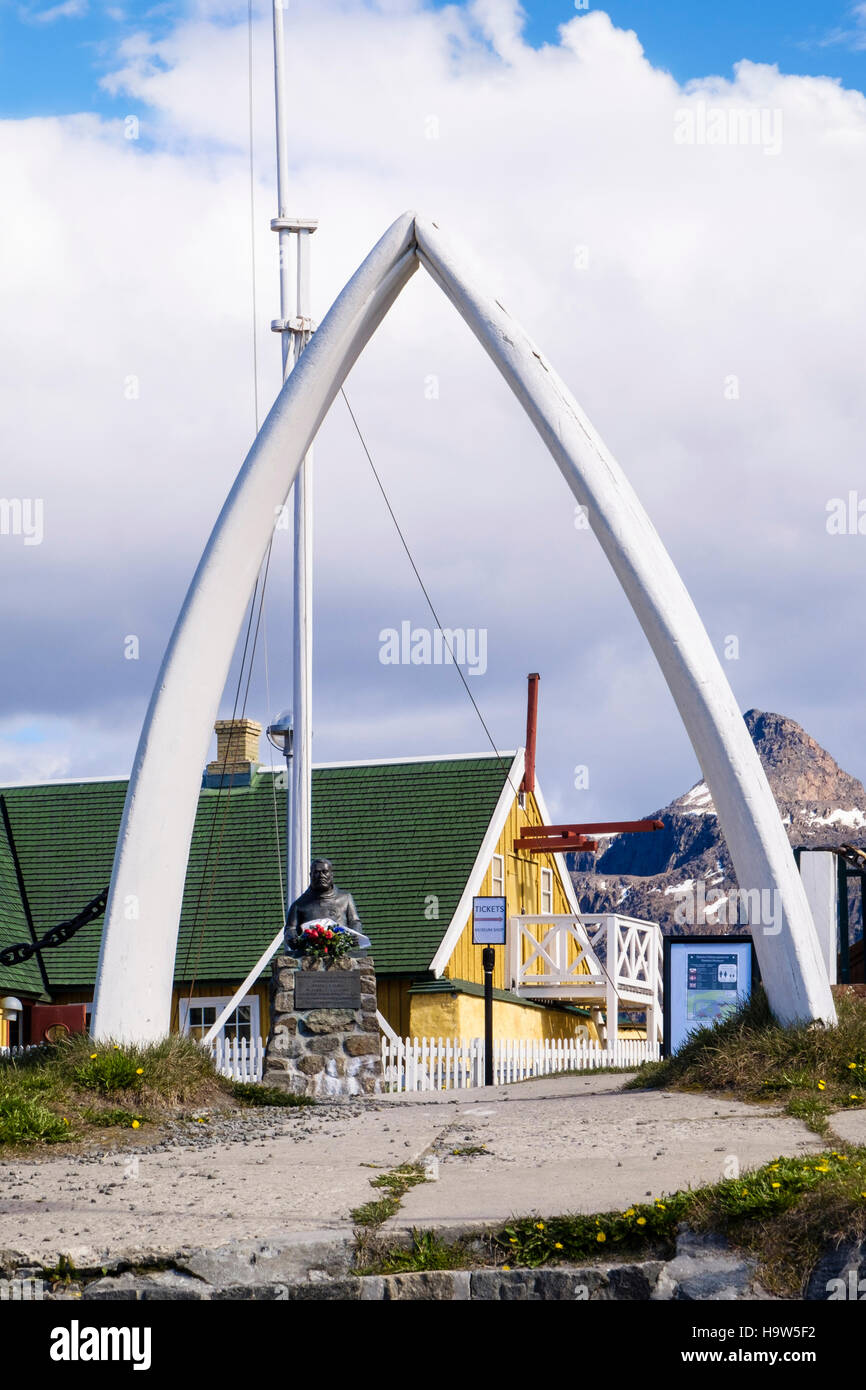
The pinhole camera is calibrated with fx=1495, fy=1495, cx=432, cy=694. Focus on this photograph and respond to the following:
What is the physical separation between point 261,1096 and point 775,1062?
4587mm

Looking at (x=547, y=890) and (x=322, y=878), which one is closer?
(x=322, y=878)

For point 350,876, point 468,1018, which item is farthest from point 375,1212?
point 350,876

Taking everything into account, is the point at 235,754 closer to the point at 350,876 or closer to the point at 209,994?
the point at 350,876

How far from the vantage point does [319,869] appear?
53.2 feet

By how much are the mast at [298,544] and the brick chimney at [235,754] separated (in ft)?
34.5

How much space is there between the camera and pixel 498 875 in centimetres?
2891

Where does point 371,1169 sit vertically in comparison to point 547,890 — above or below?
below

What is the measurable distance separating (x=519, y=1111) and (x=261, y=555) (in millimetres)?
5950

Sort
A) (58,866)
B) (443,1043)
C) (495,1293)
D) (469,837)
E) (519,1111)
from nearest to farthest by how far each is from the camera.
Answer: (495,1293), (519,1111), (443,1043), (469,837), (58,866)

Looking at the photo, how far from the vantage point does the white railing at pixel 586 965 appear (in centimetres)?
2811

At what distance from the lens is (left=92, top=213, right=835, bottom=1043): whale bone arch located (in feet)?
41.8

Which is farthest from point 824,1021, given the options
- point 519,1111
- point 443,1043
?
point 443,1043

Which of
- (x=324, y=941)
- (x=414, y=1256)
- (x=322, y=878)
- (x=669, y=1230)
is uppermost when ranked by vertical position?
(x=322, y=878)
